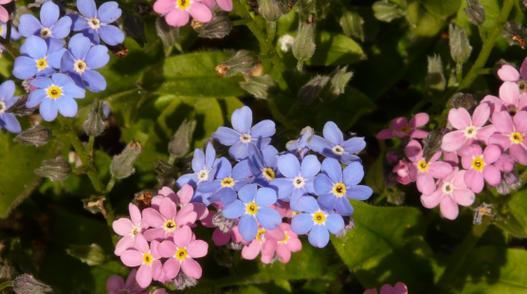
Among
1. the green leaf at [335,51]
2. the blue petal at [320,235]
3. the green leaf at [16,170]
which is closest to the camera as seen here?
the blue petal at [320,235]

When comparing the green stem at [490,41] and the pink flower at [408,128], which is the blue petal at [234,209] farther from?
the green stem at [490,41]

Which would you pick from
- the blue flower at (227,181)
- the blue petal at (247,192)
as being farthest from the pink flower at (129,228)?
the blue petal at (247,192)

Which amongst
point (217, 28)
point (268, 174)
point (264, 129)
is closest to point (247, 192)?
point (268, 174)

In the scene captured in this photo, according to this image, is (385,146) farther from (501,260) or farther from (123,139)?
(123,139)

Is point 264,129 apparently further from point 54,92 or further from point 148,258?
point 54,92

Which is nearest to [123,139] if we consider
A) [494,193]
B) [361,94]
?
[361,94]

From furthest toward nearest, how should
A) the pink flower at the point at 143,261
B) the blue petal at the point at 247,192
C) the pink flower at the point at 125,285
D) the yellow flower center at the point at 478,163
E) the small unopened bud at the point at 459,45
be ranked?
the small unopened bud at the point at 459,45
the pink flower at the point at 125,285
the yellow flower center at the point at 478,163
the pink flower at the point at 143,261
the blue petal at the point at 247,192

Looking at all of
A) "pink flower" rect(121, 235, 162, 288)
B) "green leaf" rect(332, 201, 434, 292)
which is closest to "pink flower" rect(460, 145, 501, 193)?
"green leaf" rect(332, 201, 434, 292)
